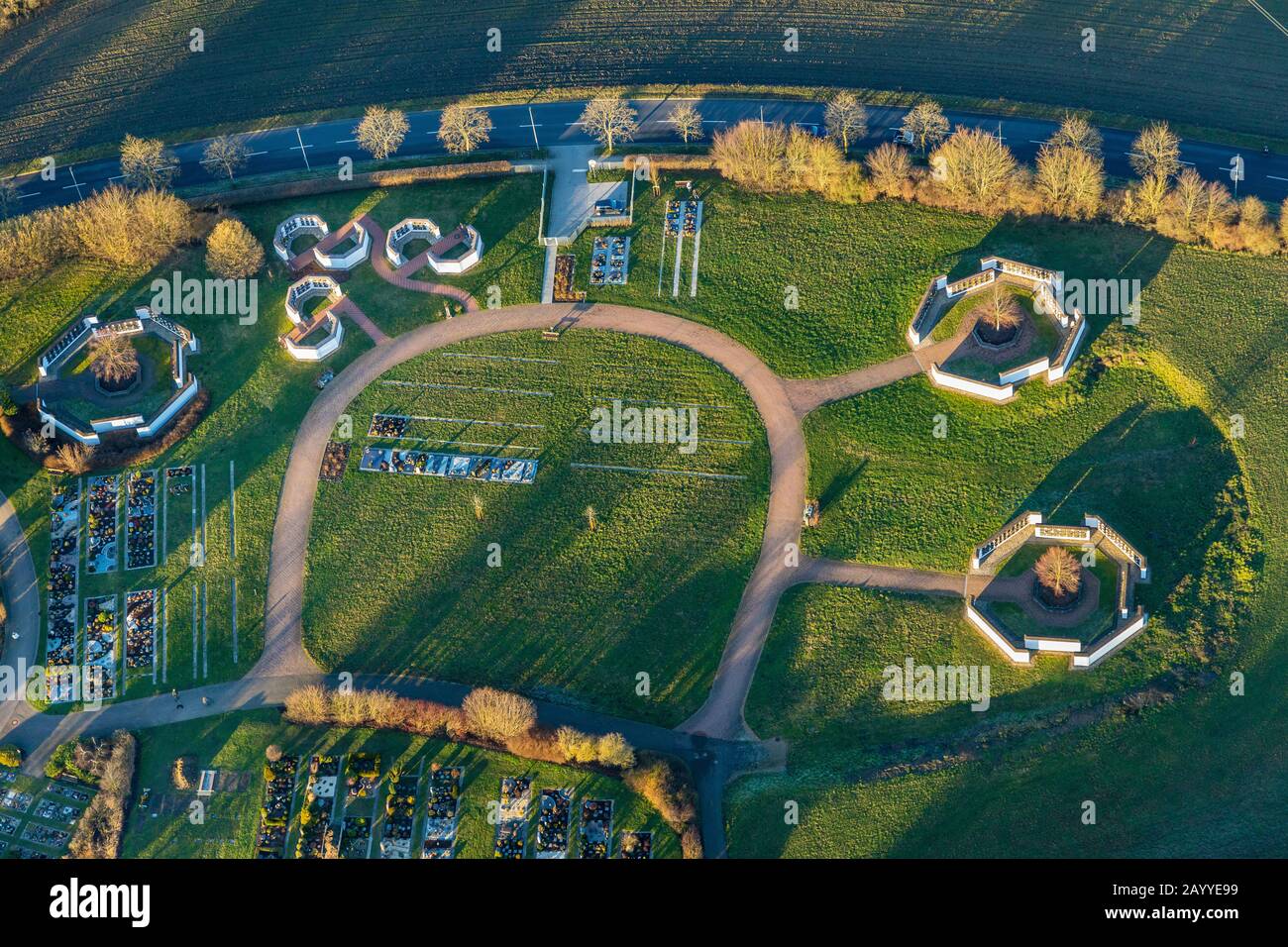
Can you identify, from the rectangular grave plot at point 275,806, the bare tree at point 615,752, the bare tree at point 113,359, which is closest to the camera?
the rectangular grave plot at point 275,806

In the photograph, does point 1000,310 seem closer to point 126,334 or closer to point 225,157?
point 225,157

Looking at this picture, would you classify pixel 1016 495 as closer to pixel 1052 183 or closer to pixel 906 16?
pixel 1052 183

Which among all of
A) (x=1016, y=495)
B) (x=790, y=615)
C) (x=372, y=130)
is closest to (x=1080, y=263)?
(x=1016, y=495)

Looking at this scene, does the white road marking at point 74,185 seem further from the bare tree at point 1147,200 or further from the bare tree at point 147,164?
the bare tree at point 1147,200

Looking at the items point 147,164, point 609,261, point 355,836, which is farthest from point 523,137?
point 355,836

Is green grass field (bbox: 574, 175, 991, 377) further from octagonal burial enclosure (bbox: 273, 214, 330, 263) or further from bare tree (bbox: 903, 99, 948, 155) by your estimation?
octagonal burial enclosure (bbox: 273, 214, 330, 263)

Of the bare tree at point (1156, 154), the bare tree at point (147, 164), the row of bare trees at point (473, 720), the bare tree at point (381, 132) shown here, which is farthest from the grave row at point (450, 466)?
the bare tree at point (1156, 154)
